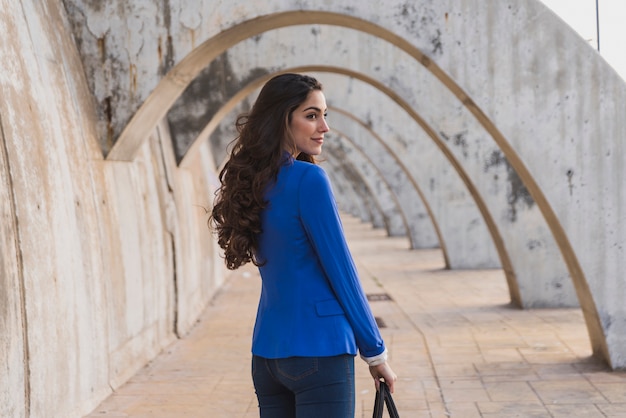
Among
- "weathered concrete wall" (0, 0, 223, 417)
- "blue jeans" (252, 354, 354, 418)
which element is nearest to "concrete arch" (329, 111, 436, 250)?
"weathered concrete wall" (0, 0, 223, 417)

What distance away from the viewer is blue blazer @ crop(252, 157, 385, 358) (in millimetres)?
2842

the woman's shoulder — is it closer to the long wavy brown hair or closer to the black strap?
the long wavy brown hair

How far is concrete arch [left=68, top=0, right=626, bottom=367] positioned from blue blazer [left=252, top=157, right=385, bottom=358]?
489cm

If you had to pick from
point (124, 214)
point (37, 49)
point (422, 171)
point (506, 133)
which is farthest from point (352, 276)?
point (422, 171)

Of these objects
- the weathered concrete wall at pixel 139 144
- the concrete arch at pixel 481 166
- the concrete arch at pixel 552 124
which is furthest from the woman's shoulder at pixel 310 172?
the concrete arch at pixel 481 166

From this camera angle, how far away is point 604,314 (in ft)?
24.7

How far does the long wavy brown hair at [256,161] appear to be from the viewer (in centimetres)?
297

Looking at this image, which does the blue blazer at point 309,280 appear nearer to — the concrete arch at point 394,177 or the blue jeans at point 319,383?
the blue jeans at point 319,383

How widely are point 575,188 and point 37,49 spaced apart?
4276 mm

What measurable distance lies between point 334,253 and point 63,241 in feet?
12.7

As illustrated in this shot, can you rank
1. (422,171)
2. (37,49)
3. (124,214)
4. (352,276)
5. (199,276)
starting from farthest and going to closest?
(422,171), (199,276), (124,214), (37,49), (352,276)

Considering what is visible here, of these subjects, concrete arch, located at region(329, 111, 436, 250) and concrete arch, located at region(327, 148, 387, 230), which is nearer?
concrete arch, located at region(329, 111, 436, 250)

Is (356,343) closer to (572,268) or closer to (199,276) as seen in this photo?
(572,268)

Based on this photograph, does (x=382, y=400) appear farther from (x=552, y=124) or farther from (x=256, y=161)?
(x=552, y=124)
